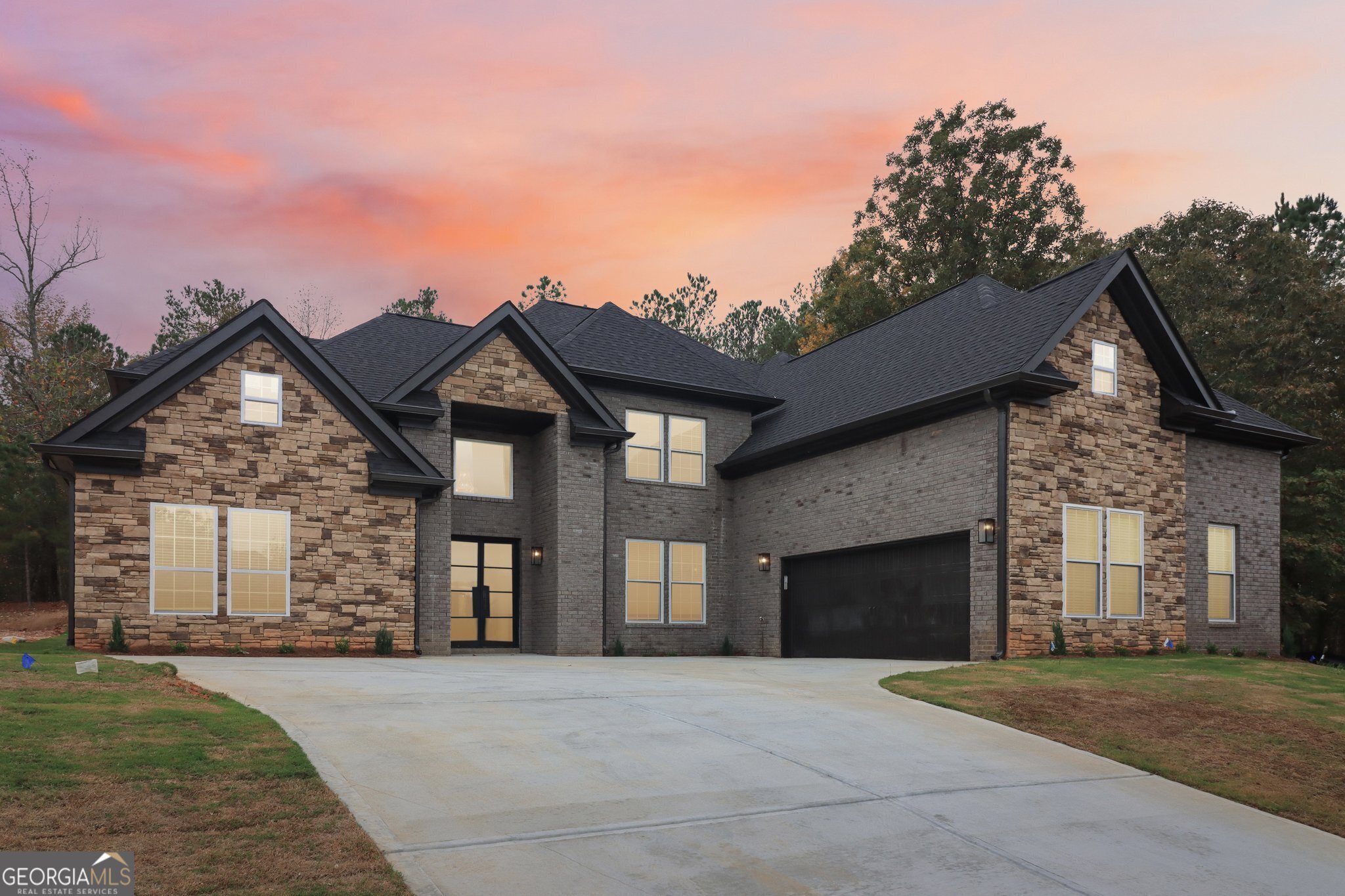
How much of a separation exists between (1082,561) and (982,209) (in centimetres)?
2711

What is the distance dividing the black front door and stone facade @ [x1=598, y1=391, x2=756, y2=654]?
228cm

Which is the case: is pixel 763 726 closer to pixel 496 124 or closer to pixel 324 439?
pixel 324 439

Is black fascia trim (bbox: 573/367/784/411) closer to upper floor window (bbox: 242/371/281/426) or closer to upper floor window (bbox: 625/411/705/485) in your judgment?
upper floor window (bbox: 625/411/705/485)

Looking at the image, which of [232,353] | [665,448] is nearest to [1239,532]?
[665,448]

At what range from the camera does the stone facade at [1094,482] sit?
57.6 ft

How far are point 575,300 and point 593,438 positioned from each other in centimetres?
3615

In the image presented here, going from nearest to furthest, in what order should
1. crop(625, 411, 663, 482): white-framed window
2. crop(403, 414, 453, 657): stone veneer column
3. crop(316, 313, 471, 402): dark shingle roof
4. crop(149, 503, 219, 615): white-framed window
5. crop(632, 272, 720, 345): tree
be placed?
crop(149, 503, 219, 615): white-framed window → crop(403, 414, 453, 657): stone veneer column → crop(316, 313, 471, 402): dark shingle roof → crop(625, 411, 663, 482): white-framed window → crop(632, 272, 720, 345): tree

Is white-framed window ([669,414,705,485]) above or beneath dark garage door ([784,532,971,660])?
above

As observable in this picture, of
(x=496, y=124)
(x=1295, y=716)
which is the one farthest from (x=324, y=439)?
(x=1295, y=716)

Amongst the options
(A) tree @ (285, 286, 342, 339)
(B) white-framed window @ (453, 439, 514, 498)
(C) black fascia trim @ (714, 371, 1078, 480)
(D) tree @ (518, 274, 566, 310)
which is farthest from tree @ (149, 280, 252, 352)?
(C) black fascia trim @ (714, 371, 1078, 480)

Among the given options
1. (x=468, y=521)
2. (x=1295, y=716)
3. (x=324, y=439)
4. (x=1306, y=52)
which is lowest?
(x=1295, y=716)

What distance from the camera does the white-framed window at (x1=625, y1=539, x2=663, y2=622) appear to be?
2345 centimetres

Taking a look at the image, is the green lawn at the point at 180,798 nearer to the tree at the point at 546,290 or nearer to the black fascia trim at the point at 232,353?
the black fascia trim at the point at 232,353

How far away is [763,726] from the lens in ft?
32.7
